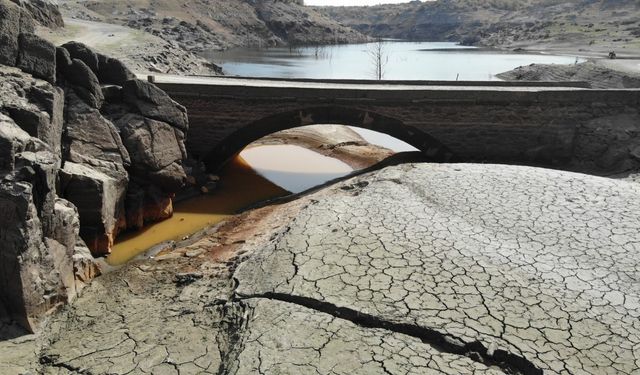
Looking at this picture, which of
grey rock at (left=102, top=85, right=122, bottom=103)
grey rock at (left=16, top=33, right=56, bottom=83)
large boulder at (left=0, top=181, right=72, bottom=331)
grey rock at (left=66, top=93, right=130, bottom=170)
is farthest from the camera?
grey rock at (left=102, top=85, right=122, bottom=103)

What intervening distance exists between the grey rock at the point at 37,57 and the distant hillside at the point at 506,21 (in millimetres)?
52694

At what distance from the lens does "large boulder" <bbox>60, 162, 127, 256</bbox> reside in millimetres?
10962

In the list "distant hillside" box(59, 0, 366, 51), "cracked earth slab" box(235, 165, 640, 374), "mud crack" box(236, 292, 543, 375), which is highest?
"distant hillside" box(59, 0, 366, 51)

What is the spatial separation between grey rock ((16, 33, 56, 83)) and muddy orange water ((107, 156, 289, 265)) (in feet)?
14.3

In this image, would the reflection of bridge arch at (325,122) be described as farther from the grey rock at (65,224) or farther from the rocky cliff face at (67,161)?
the grey rock at (65,224)

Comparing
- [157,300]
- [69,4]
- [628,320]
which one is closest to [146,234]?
[157,300]

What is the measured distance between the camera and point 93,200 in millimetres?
11227

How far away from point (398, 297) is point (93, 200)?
7.26 metres

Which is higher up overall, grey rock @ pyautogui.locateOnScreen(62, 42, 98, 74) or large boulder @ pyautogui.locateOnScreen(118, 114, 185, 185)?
grey rock @ pyautogui.locateOnScreen(62, 42, 98, 74)

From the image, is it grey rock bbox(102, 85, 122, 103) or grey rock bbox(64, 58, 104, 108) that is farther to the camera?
grey rock bbox(102, 85, 122, 103)

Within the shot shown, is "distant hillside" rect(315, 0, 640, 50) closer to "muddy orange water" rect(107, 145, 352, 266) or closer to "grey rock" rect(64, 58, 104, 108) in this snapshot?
"muddy orange water" rect(107, 145, 352, 266)

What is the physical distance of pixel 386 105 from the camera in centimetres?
1706

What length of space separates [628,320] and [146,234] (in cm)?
1105

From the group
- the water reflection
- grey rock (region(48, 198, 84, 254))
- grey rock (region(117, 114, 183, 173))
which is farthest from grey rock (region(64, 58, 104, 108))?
the water reflection
